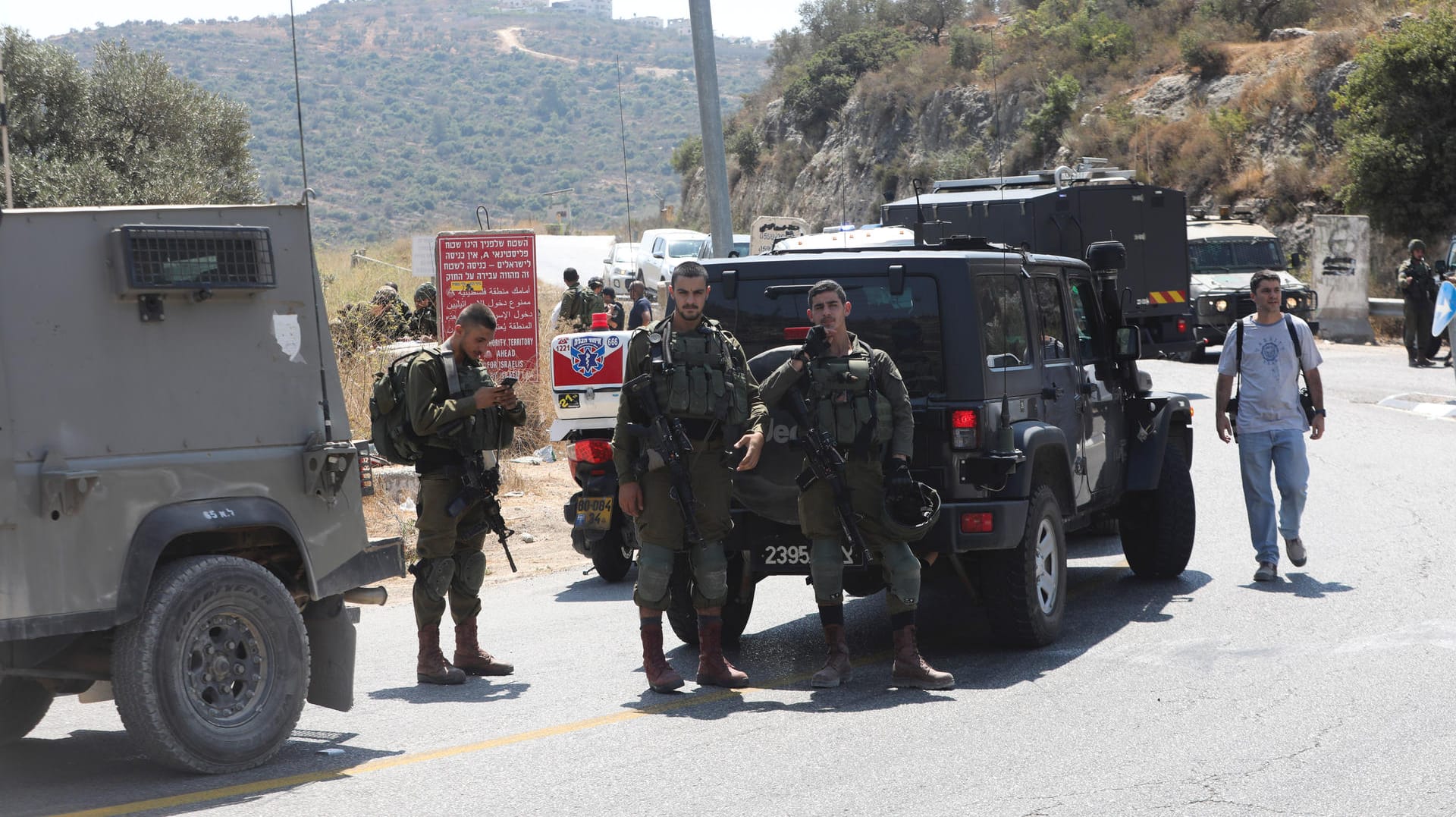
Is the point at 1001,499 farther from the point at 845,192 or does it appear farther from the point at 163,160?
the point at 845,192

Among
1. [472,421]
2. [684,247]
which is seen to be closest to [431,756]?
[472,421]

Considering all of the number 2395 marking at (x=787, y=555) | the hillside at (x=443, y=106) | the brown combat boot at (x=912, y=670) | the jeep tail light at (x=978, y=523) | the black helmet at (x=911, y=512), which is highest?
the hillside at (x=443, y=106)

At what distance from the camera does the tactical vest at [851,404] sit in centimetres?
682

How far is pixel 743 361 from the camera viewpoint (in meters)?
7.00

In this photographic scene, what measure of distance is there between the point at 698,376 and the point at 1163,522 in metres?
4.03

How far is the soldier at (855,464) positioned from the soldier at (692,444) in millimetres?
268

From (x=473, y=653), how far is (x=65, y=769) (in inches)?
88.3

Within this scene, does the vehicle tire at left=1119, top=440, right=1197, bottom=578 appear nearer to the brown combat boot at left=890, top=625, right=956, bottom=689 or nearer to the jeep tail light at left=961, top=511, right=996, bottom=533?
the jeep tail light at left=961, top=511, right=996, bottom=533

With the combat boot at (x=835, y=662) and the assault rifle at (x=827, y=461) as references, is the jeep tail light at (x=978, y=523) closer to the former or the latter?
the assault rifle at (x=827, y=461)

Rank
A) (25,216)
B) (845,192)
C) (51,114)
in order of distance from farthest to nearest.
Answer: (845,192) → (51,114) → (25,216)

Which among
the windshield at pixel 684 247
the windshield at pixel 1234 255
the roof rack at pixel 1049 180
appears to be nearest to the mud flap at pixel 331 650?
the roof rack at pixel 1049 180

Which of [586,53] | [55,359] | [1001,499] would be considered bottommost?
[1001,499]

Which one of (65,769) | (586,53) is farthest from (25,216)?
(586,53)

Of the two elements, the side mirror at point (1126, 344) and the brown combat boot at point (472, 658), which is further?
the side mirror at point (1126, 344)
